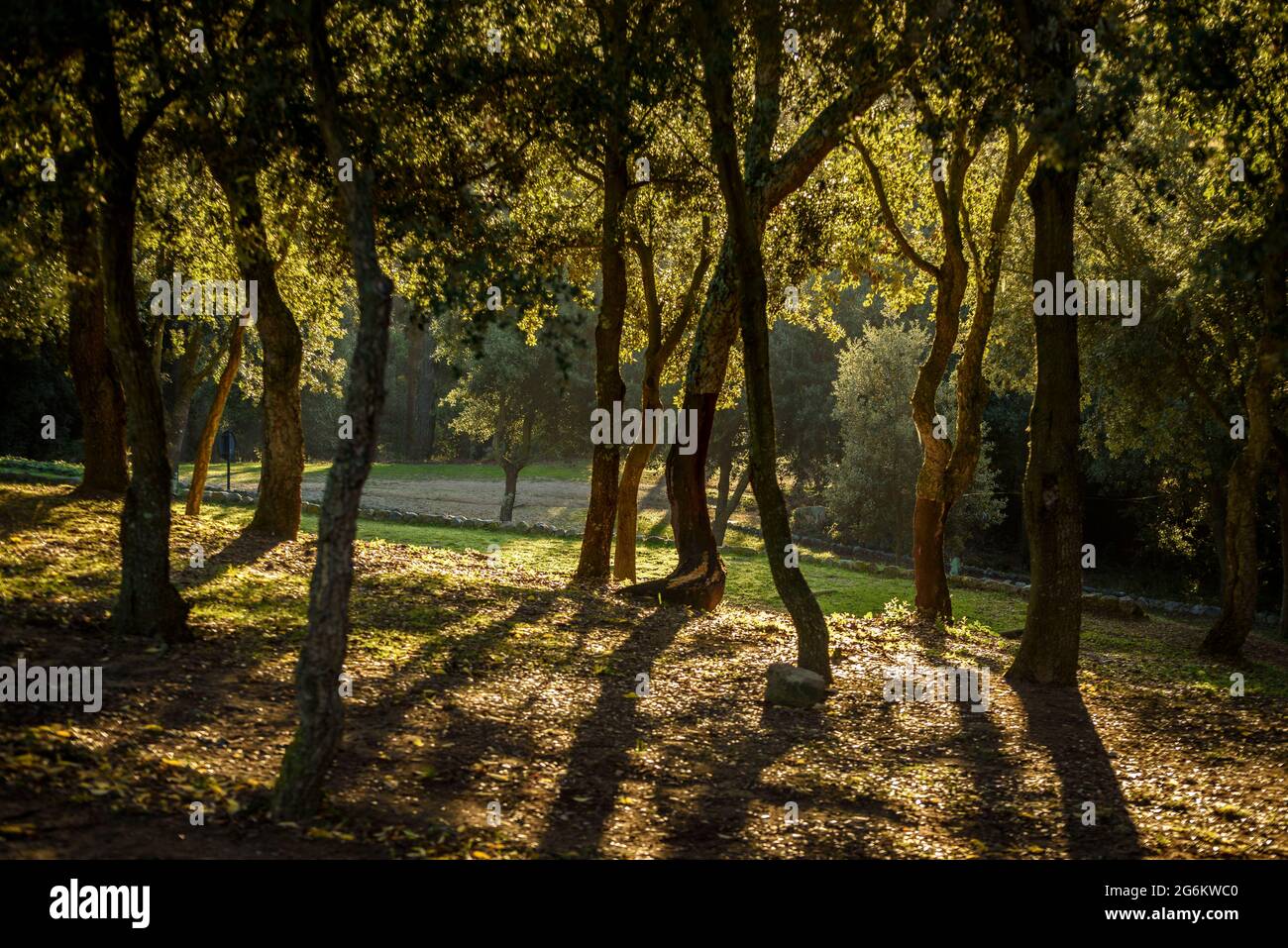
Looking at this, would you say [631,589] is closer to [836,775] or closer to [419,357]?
[836,775]

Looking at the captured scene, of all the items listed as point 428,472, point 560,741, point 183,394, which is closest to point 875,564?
point 183,394

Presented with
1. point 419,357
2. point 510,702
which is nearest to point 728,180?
point 510,702

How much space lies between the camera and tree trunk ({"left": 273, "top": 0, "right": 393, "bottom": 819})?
658 cm

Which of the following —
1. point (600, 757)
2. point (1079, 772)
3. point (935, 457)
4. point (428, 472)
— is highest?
point (935, 457)

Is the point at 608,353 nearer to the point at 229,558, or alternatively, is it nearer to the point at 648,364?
the point at 648,364

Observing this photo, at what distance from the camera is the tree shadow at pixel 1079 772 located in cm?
820

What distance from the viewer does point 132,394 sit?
975 centimetres

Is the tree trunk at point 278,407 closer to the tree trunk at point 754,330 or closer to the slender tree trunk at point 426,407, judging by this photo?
the tree trunk at point 754,330

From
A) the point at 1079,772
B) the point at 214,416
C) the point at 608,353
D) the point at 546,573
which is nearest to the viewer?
the point at 1079,772

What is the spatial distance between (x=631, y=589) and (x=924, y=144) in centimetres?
942

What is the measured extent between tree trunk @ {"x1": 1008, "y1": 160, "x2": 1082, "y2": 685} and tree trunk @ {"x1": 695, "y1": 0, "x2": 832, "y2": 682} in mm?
3077

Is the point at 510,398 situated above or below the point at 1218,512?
above

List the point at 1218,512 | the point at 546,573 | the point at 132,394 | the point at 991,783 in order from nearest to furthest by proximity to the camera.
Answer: the point at 991,783
the point at 132,394
the point at 546,573
the point at 1218,512

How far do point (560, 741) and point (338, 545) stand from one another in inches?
153
